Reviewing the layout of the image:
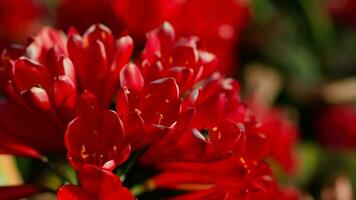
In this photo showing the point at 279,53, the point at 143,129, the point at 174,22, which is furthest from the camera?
the point at 279,53

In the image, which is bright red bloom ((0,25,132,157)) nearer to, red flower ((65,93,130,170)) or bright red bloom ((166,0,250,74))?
red flower ((65,93,130,170))

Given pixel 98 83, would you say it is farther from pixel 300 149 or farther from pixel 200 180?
pixel 300 149

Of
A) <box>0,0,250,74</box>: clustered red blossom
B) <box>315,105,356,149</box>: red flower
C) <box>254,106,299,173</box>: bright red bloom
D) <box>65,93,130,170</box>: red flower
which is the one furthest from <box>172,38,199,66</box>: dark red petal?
<box>315,105,356,149</box>: red flower

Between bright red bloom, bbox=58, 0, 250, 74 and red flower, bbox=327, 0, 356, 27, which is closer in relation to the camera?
bright red bloom, bbox=58, 0, 250, 74

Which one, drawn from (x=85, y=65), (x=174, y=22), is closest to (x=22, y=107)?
(x=85, y=65)

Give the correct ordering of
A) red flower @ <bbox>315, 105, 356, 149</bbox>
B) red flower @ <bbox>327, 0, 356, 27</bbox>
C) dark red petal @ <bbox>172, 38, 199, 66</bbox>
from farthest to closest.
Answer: red flower @ <bbox>327, 0, 356, 27</bbox>
red flower @ <bbox>315, 105, 356, 149</bbox>
dark red petal @ <bbox>172, 38, 199, 66</bbox>

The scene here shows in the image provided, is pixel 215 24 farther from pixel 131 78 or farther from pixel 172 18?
pixel 131 78

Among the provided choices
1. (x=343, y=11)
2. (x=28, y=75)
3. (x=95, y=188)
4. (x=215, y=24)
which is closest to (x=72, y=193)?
(x=95, y=188)

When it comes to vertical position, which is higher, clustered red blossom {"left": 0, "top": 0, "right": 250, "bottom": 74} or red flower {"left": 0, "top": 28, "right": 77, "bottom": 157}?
red flower {"left": 0, "top": 28, "right": 77, "bottom": 157}
